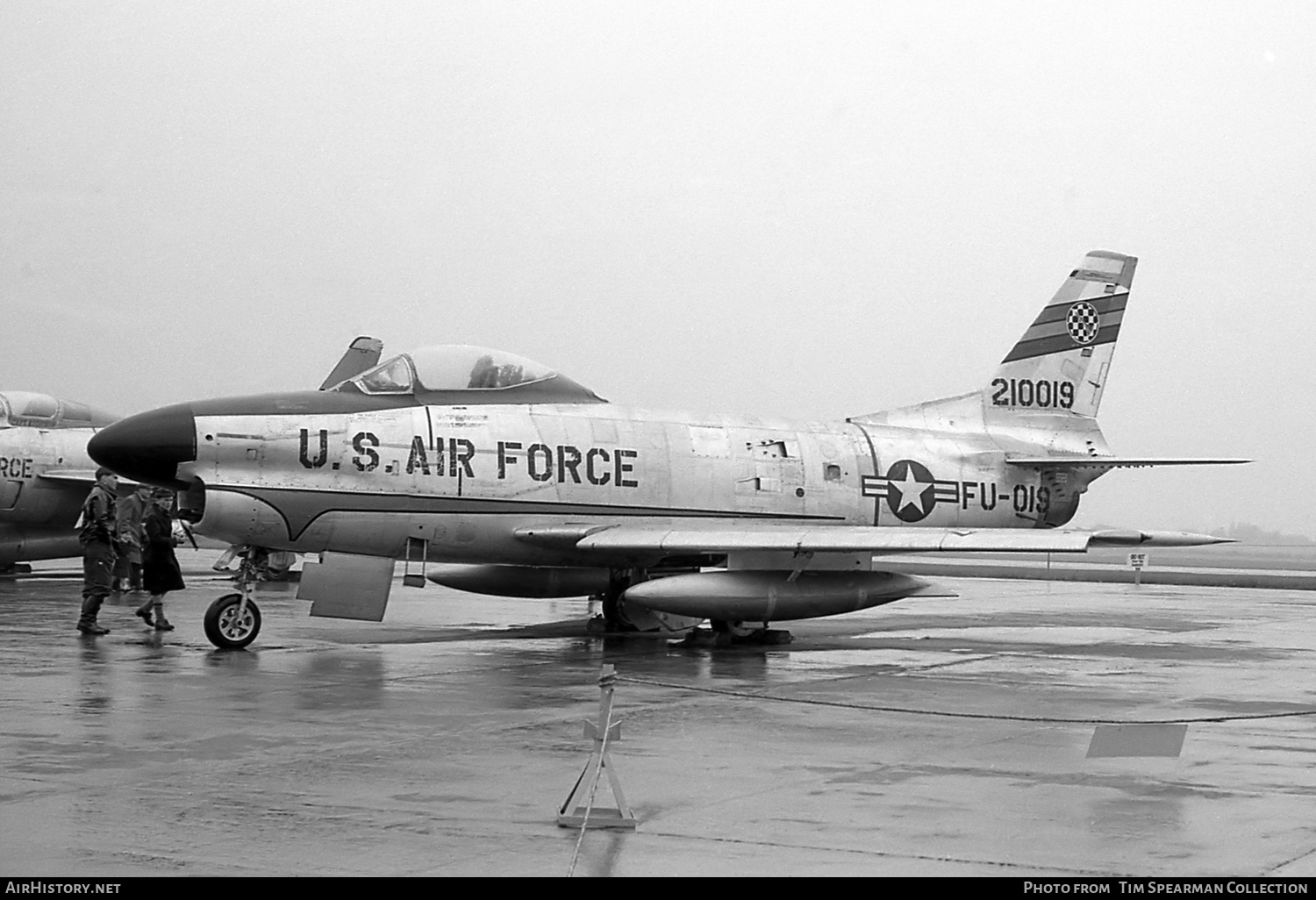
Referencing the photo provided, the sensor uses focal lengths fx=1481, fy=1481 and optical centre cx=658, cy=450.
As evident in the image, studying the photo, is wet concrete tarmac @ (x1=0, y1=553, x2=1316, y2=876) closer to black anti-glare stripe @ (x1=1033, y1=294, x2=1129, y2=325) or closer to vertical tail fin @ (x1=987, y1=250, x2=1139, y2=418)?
vertical tail fin @ (x1=987, y1=250, x2=1139, y2=418)

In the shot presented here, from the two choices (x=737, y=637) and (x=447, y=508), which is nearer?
(x=447, y=508)

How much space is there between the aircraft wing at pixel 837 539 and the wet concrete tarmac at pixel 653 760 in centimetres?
102

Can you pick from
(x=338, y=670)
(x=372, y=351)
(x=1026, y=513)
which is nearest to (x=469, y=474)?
(x=338, y=670)

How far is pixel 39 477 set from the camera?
2255 centimetres

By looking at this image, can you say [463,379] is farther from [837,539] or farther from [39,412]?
[39,412]

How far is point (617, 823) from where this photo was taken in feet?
19.0

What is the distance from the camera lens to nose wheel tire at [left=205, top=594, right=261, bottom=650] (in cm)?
1298

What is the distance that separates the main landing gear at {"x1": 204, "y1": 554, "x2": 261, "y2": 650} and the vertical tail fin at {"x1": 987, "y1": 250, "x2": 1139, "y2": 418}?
9.70 metres

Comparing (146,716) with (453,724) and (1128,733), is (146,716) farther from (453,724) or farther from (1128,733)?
(1128,733)

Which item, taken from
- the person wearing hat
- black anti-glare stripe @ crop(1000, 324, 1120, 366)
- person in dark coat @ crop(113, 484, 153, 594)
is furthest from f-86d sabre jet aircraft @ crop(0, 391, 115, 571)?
black anti-glare stripe @ crop(1000, 324, 1120, 366)

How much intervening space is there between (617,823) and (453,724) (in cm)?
310

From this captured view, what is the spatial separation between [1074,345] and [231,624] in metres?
11.1

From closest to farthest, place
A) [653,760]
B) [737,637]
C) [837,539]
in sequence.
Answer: [653,760], [837,539], [737,637]

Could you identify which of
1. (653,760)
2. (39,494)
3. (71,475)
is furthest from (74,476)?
(653,760)
